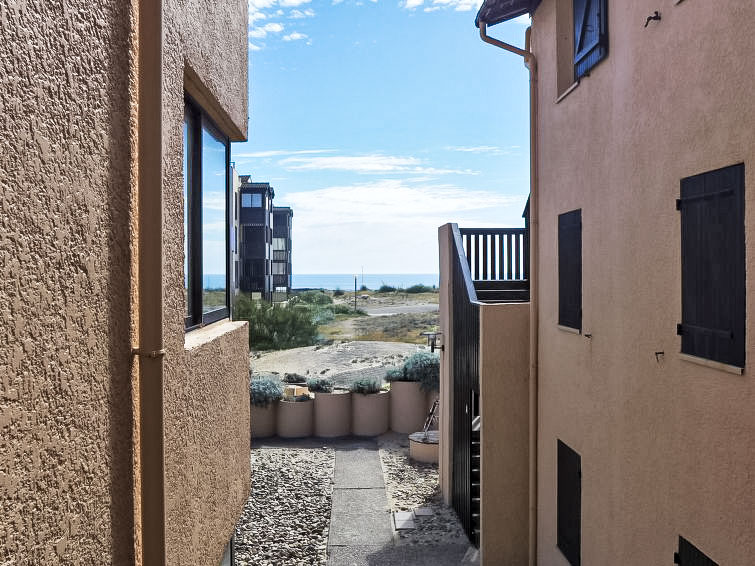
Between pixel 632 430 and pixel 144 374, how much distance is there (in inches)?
166

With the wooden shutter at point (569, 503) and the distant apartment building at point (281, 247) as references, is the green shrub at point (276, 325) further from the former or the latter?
the wooden shutter at point (569, 503)

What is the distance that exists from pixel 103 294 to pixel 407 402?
15.4 m

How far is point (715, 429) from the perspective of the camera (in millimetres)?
4039

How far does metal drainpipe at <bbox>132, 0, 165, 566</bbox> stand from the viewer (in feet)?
8.37

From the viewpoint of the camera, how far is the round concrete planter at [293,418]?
1688 centimetres

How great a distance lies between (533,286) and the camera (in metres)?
8.48

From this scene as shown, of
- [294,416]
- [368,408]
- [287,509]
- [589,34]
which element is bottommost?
[287,509]

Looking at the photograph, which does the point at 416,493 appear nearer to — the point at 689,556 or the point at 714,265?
the point at 689,556

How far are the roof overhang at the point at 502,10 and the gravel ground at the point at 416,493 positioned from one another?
25.6 feet

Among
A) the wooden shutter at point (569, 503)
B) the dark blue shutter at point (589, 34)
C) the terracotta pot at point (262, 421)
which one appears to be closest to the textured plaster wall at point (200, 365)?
the dark blue shutter at point (589, 34)

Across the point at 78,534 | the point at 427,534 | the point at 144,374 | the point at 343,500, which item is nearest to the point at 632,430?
the point at 144,374

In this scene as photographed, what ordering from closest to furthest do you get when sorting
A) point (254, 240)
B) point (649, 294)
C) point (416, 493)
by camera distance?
point (649, 294) < point (416, 493) < point (254, 240)

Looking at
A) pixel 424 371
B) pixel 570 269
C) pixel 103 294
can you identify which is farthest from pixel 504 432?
pixel 424 371

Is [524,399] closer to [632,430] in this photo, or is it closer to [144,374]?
[632,430]
